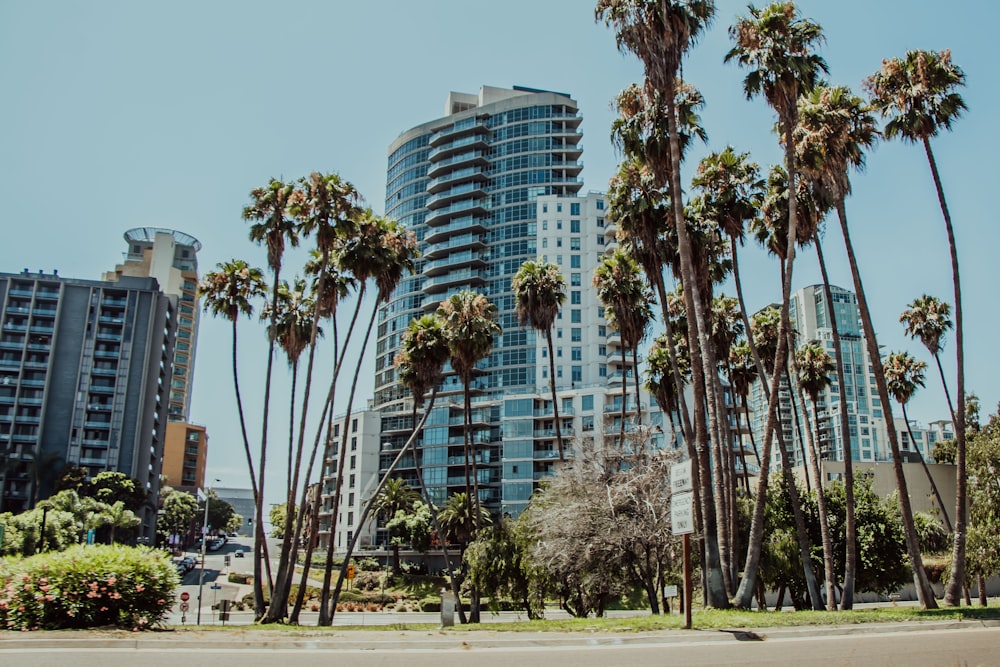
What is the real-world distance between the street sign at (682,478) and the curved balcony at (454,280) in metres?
97.3

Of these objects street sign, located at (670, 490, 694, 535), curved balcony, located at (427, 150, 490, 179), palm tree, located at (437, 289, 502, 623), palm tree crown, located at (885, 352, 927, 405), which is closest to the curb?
street sign, located at (670, 490, 694, 535)

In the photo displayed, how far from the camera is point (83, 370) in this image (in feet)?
377

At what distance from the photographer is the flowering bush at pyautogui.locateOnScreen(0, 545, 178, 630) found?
13.3 meters

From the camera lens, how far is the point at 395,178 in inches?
5113

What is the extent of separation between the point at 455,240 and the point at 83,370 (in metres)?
60.9

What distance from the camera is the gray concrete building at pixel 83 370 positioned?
11056cm

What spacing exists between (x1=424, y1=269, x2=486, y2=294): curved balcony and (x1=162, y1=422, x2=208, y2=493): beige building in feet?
289

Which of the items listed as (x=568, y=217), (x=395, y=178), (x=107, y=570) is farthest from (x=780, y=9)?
(x=395, y=178)

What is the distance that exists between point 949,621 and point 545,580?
814 inches

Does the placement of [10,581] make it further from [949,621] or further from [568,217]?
[568,217]

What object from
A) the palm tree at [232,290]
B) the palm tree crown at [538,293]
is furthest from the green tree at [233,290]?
the palm tree crown at [538,293]

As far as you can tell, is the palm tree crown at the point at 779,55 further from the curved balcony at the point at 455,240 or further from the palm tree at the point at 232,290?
the curved balcony at the point at 455,240

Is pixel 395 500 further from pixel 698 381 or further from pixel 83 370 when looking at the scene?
pixel 83 370

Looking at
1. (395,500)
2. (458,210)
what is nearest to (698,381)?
(395,500)
